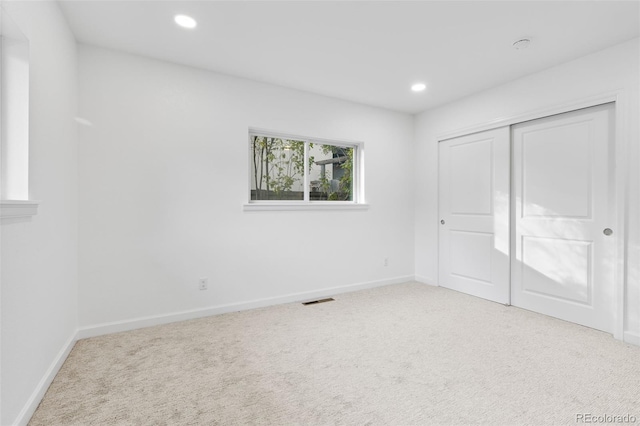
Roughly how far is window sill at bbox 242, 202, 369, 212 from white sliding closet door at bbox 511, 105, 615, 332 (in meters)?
1.84

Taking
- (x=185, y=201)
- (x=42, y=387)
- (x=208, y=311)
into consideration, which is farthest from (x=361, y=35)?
(x=42, y=387)

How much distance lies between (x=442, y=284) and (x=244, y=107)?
3352mm

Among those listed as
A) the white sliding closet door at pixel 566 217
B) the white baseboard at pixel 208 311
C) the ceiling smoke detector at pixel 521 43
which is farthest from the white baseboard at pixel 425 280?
the ceiling smoke detector at pixel 521 43

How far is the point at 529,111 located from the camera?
10.5 feet

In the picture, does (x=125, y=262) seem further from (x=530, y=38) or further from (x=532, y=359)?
(x=530, y=38)

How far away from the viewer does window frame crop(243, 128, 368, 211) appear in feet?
11.3

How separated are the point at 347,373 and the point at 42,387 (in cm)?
179

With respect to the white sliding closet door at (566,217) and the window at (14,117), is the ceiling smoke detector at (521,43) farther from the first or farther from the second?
the window at (14,117)

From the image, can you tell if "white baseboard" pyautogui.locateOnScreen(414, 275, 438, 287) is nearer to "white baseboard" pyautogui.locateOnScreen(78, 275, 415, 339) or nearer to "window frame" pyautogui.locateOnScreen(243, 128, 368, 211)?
"white baseboard" pyautogui.locateOnScreen(78, 275, 415, 339)

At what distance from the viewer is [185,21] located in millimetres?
2320

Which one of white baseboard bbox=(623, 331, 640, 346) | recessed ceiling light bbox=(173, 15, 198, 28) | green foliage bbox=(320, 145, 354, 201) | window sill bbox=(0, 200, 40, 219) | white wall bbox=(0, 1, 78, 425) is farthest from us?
green foliage bbox=(320, 145, 354, 201)

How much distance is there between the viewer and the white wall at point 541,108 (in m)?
2.52

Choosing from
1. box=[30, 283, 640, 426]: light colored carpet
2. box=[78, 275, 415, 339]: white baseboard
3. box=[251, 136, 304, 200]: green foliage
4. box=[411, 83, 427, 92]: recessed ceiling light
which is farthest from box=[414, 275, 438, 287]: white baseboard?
box=[411, 83, 427, 92]: recessed ceiling light

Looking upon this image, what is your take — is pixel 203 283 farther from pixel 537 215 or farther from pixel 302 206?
pixel 537 215
